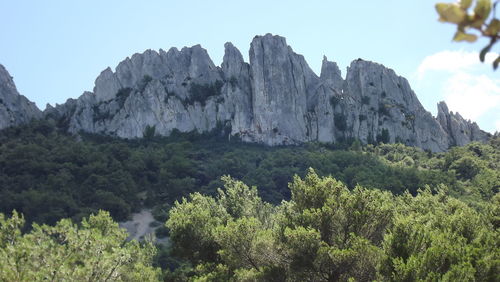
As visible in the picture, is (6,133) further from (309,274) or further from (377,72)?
(309,274)

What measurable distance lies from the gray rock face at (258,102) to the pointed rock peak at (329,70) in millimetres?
227

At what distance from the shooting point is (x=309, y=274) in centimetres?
1781

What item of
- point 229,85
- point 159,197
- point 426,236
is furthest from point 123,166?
point 426,236

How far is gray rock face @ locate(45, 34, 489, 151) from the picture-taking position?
102m

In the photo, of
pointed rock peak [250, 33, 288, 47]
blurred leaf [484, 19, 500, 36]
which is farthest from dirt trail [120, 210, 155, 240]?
blurred leaf [484, 19, 500, 36]

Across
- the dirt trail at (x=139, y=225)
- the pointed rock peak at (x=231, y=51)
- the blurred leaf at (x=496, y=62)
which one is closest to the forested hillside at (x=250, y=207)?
the dirt trail at (x=139, y=225)

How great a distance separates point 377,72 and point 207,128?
41.9 meters

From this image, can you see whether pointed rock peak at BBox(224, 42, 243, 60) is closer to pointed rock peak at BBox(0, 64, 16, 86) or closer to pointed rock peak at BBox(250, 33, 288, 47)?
pointed rock peak at BBox(250, 33, 288, 47)

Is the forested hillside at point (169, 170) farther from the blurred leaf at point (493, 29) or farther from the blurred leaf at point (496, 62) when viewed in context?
the blurred leaf at point (493, 29)

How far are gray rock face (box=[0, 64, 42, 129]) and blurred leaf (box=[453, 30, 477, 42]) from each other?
100m

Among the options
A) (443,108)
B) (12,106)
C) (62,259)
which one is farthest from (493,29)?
(443,108)

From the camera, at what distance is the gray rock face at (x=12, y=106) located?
3667 inches

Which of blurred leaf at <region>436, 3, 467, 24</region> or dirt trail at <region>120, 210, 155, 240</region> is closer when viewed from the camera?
blurred leaf at <region>436, 3, 467, 24</region>

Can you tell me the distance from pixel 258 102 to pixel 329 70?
69.8 feet
